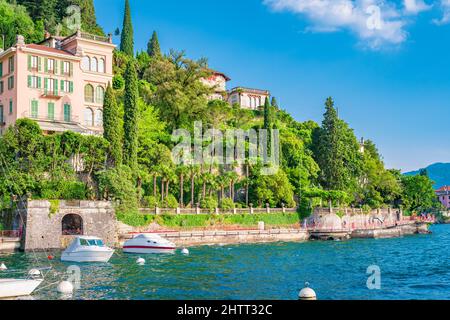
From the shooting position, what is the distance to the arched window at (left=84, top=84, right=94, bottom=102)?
68562 millimetres

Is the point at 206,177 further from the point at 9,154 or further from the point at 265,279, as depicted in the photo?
the point at 265,279

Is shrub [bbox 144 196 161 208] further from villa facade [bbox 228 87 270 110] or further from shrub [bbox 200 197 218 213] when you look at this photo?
villa facade [bbox 228 87 270 110]

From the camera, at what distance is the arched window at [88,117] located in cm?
6847

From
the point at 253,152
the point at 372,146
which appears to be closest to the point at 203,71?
the point at 253,152

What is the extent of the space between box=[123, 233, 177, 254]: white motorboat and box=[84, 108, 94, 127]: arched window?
2446cm

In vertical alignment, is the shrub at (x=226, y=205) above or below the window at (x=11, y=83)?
below

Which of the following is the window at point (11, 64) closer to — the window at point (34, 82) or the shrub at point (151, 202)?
the window at point (34, 82)

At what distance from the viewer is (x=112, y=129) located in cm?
6194

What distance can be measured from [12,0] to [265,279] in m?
81.7

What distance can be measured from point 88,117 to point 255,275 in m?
42.1

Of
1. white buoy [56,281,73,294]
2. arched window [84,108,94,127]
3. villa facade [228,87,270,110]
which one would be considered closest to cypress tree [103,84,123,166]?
arched window [84,108,94,127]

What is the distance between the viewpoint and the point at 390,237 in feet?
268
